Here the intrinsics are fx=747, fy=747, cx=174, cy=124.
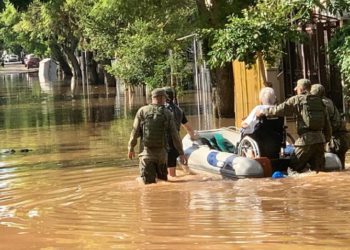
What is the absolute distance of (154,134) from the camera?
32.8ft

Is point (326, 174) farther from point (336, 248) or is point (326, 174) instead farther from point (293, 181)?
point (336, 248)

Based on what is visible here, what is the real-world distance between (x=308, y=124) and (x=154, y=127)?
2.09m

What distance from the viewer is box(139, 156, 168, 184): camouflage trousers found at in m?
10.1

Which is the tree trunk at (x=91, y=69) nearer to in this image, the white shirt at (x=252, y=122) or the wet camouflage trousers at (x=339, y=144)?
the white shirt at (x=252, y=122)

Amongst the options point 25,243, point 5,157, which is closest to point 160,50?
point 5,157

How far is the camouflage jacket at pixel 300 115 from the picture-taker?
10.1m

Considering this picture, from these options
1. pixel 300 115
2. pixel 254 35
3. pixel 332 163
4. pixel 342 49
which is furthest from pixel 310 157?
pixel 254 35

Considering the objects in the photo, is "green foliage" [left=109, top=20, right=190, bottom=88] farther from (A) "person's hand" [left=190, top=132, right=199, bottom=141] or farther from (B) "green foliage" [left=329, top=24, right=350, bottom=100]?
(B) "green foliage" [left=329, top=24, right=350, bottom=100]

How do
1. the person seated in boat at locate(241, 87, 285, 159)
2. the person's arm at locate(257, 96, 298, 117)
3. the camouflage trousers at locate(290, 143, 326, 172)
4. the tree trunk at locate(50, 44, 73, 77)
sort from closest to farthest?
the person's arm at locate(257, 96, 298, 117)
the camouflage trousers at locate(290, 143, 326, 172)
the person seated in boat at locate(241, 87, 285, 159)
the tree trunk at locate(50, 44, 73, 77)

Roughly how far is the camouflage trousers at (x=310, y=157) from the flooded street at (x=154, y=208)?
21cm

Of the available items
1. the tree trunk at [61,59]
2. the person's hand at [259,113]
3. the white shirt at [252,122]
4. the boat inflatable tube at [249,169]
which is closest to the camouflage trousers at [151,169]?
the boat inflatable tube at [249,169]

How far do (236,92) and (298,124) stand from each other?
8.88m

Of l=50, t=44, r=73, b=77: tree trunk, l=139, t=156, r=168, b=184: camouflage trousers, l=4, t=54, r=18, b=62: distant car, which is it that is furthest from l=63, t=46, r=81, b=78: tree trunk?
l=4, t=54, r=18, b=62: distant car

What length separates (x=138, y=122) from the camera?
1010 centimetres
